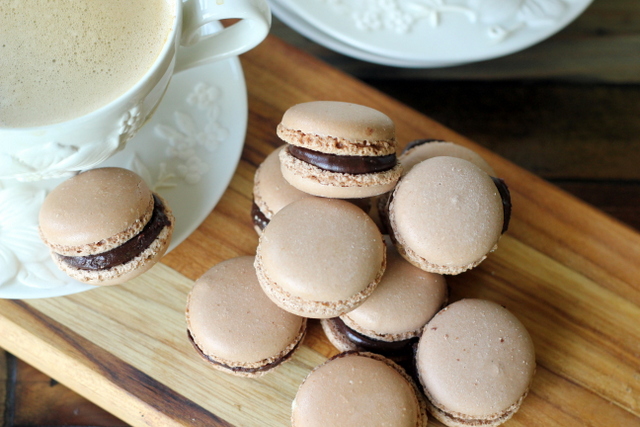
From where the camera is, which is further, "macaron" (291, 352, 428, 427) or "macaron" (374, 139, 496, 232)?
"macaron" (374, 139, 496, 232)

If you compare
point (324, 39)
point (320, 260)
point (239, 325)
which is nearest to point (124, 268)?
point (239, 325)

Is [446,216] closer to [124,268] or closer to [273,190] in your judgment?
[273,190]

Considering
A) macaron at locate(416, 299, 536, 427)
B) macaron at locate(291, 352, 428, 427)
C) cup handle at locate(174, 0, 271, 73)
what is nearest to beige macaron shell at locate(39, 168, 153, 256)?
cup handle at locate(174, 0, 271, 73)

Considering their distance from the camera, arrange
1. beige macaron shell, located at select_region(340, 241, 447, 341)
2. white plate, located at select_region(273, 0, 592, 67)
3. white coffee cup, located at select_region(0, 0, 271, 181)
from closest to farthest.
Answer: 1. white coffee cup, located at select_region(0, 0, 271, 181)
2. beige macaron shell, located at select_region(340, 241, 447, 341)
3. white plate, located at select_region(273, 0, 592, 67)

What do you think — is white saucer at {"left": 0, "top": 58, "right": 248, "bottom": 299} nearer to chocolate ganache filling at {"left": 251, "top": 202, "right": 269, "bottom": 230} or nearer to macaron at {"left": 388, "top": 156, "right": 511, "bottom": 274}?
chocolate ganache filling at {"left": 251, "top": 202, "right": 269, "bottom": 230}

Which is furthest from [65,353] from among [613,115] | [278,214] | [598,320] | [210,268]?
[613,115]

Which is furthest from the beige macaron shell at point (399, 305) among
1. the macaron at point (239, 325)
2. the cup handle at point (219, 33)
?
the cup handle at point (219, 33)
